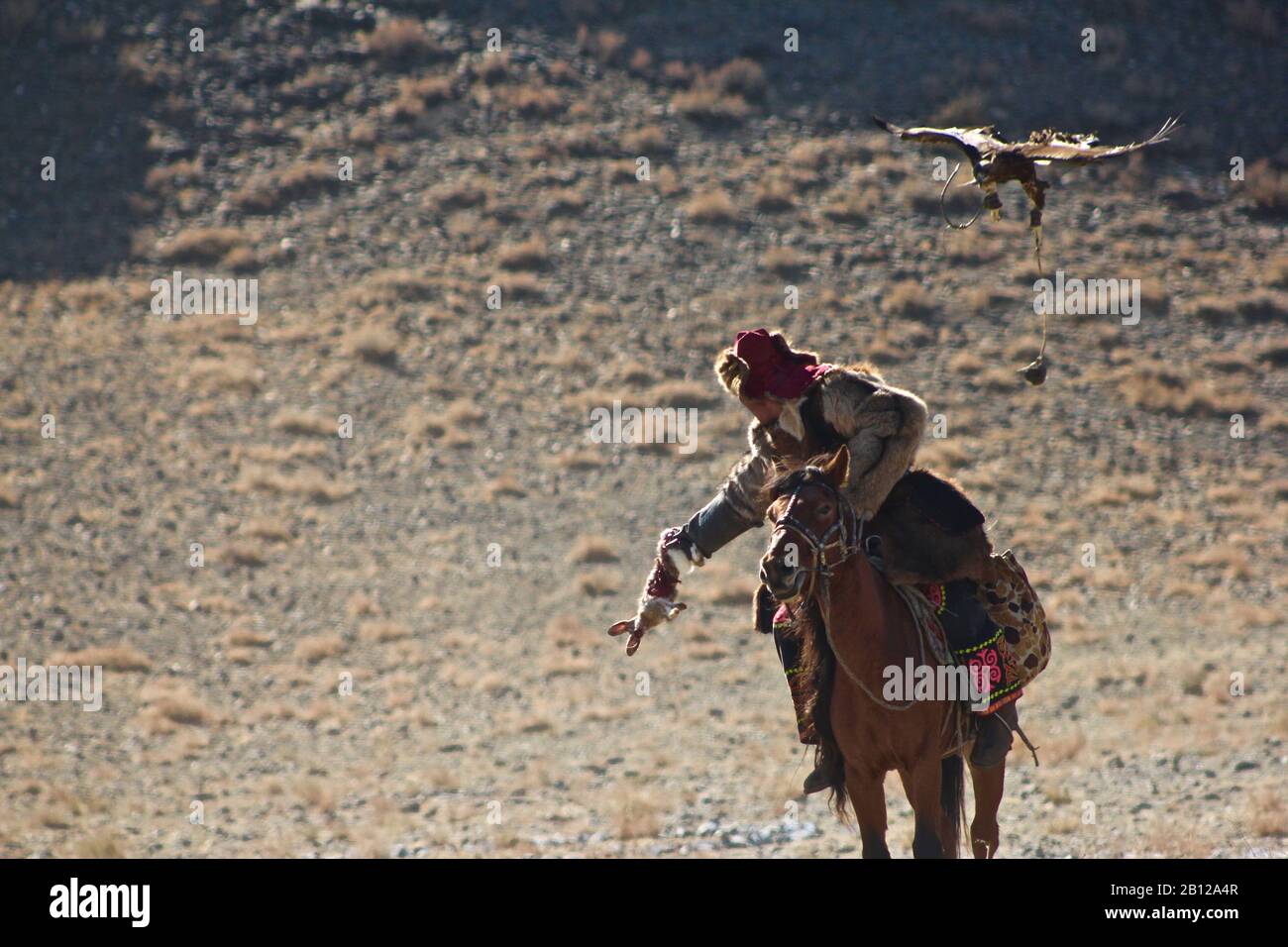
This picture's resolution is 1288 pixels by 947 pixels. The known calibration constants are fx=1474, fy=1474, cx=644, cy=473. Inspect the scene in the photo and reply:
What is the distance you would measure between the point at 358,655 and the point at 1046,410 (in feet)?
35.6

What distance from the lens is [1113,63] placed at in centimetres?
3028

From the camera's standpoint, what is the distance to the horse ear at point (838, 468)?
215 inches

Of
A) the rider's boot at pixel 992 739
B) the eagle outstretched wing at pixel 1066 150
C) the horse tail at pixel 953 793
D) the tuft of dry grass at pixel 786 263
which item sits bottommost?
the horse tail at pixel 953 793

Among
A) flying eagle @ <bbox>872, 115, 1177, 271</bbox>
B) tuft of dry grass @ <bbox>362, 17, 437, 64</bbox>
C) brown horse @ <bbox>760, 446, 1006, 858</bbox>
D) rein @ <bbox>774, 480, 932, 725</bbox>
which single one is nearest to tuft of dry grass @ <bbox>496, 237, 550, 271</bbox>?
tuft of dry grass @ <bbox>362, 17, 437, 64</bbox>

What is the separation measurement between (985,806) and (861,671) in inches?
59.7

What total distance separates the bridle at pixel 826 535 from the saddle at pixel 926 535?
589 mm

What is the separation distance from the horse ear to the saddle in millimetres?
591

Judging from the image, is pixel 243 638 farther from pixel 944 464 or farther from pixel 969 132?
pixel 969 132

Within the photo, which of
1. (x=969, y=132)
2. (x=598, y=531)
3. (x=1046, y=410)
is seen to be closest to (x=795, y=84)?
(x=1046, y=410)

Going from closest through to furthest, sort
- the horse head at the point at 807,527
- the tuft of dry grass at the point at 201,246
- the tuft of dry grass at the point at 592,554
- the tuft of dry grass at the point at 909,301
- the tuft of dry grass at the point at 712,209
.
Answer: the horse head at the point at 807,527, the tuft of dry grass at the point at 592,554, the tuft of dry grass at the point at 909,301, the tuft of dry grass at the point at 201,246, the tuft of dry grass at the point at 712,209

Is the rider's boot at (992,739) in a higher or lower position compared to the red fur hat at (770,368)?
lower

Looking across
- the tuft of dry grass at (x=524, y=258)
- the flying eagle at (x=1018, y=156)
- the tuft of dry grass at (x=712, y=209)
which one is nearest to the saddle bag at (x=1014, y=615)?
the flying eagle at (x=1018, y=156)

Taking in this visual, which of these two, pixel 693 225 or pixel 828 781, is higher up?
pixel 693 225

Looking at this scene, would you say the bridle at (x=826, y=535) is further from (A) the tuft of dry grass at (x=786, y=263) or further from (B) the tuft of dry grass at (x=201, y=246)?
(B) the tuft of dry grass at (x=201, y=246)
